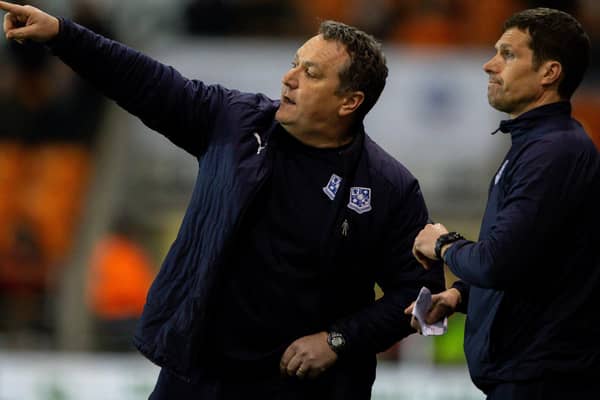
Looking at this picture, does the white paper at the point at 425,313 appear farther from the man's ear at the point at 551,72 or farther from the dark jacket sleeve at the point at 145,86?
the dark jacket sleeve at the point at 145,86

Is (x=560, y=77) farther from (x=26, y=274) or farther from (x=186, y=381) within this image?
(x=26, y=274)

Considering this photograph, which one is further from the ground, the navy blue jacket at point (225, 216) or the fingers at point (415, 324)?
the navy blue jacket at point (225, 216)

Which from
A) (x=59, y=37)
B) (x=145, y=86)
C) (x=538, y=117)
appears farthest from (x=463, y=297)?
(x=59, y=37)

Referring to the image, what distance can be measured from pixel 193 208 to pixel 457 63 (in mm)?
4949

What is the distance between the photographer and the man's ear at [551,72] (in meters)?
3.50

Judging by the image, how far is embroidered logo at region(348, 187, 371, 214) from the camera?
390 cm

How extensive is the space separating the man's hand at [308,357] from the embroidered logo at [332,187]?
419 mm

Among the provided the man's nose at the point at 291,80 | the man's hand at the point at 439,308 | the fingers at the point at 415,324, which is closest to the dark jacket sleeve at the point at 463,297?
the man's hand at the point at 439,308

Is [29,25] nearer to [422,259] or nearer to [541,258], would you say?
[422,259]

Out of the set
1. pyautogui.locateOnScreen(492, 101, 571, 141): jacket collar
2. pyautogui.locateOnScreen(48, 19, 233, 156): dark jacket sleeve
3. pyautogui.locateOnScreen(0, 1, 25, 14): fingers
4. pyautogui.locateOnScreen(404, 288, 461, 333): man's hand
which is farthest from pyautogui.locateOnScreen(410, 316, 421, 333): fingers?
pyautogui.locateOnScreen(0, 1, 25, 14): fingers

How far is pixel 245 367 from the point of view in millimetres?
3887

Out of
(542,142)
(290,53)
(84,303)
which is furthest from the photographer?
(290,53)

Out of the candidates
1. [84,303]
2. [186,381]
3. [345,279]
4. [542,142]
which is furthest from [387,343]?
[84,303]

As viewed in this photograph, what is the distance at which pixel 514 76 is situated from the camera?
3.54m
